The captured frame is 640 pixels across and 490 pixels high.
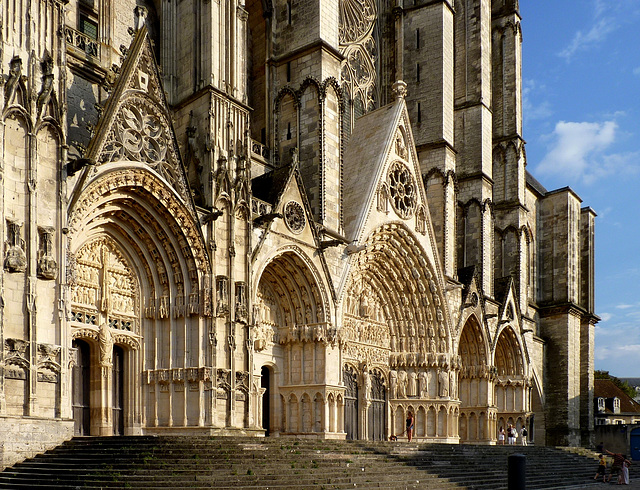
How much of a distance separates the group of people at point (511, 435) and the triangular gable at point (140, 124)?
16277mm

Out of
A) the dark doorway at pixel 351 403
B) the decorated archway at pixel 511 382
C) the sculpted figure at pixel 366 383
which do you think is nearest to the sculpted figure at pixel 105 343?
the dark doorway at pixel 351 403

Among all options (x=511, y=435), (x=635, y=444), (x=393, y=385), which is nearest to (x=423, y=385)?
(x=393, y=385)

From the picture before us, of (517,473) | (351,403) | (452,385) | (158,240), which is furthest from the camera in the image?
(452,385)

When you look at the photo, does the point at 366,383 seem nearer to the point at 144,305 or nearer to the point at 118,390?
the point at 144,305

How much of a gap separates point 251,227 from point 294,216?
1.89 metres

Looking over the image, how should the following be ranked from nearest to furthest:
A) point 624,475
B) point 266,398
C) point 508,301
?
point 266,398 → point 624,475 → point 508,301

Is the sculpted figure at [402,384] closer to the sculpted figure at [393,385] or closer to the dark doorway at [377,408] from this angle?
the sculpted figure at [393,385]

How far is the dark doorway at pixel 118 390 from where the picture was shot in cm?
1672

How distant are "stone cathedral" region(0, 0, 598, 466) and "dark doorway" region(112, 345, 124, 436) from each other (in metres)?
0.04

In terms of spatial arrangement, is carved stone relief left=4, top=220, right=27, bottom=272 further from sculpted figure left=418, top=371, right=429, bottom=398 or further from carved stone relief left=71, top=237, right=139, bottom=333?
sculpted figure left=418, top=371, right=429, bottom=398

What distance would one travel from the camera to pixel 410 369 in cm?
2522

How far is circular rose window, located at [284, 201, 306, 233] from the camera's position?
19.8m

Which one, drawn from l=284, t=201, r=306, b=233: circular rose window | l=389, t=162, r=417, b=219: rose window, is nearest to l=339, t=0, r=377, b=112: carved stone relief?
l=389, t=162, r=417, b=219: rose window

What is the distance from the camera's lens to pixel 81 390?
1631 cm
